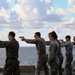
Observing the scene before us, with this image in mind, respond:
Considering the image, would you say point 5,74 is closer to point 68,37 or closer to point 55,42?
point 55,42

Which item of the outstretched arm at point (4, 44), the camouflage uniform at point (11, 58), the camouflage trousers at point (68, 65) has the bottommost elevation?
the camouflage trousers at point (68, 65)

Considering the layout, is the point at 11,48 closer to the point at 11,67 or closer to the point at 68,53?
the point at 11,67

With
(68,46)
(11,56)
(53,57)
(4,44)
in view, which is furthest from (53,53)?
(68,46)

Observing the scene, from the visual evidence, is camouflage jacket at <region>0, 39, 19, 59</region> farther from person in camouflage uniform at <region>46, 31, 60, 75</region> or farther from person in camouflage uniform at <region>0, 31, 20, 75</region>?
person in camouflage uniform at <region>46, 31, 60, 75</region>

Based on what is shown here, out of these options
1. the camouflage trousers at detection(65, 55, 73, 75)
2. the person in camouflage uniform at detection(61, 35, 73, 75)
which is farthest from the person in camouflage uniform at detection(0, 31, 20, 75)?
the camouflage trousers at detection(65, 55, 73, 75)

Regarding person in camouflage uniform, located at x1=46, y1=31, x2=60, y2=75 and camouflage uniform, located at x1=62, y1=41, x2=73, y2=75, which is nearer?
person in camouflage uniform, located at x1=46, y1=31, x2=60, y2=75

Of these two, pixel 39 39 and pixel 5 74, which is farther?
pixel 39 39

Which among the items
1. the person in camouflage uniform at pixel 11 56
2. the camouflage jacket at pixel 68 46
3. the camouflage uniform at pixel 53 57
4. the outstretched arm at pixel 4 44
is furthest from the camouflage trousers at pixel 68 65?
the outstretched arm at pixel 4 44

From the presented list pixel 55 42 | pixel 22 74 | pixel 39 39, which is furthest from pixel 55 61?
pixel 22 74

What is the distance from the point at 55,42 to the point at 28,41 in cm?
210

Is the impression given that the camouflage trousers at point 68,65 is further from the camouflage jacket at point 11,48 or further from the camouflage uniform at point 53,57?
the camouflage jacket at point 11,48

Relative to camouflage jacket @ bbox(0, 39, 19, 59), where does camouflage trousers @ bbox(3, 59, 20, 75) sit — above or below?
below

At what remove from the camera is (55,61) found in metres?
14.1

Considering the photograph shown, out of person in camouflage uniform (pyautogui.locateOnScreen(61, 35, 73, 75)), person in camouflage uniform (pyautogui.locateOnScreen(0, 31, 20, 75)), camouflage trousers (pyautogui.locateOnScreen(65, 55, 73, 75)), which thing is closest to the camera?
person in camouflage uniform (pyautogui.locateOnScreen(0, 31, 20, 75))
